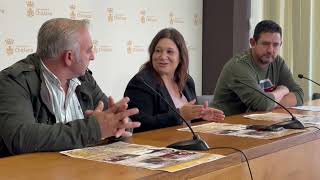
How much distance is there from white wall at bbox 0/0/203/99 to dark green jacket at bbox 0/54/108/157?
1.57 m

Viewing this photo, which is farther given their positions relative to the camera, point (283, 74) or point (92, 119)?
point (283, 74)

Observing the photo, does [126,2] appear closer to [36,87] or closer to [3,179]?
[36,87]

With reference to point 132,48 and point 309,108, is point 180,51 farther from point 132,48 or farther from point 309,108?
point 132,48

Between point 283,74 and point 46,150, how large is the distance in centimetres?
227

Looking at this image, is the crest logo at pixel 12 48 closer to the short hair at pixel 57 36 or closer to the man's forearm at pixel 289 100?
the short hair at pixel 57 36

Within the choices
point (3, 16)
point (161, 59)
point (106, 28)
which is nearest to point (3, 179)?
point (161, 59)

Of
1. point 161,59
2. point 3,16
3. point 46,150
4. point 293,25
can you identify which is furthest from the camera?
point 293,25

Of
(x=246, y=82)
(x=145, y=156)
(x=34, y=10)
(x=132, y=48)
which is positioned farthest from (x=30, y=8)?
(x=145, y=156)

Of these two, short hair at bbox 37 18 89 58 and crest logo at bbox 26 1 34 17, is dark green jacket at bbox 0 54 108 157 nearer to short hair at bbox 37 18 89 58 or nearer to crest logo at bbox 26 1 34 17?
short hair at bbox 37 18 89 58

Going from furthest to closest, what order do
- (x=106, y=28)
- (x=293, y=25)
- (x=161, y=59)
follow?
(x=293, y=25), (x=106, y=28), (x=161, y=59)

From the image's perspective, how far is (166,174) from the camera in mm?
1521

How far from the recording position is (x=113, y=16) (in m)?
4.54

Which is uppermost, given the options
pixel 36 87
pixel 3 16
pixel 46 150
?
pixel 3 16

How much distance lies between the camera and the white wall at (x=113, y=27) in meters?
3.75
